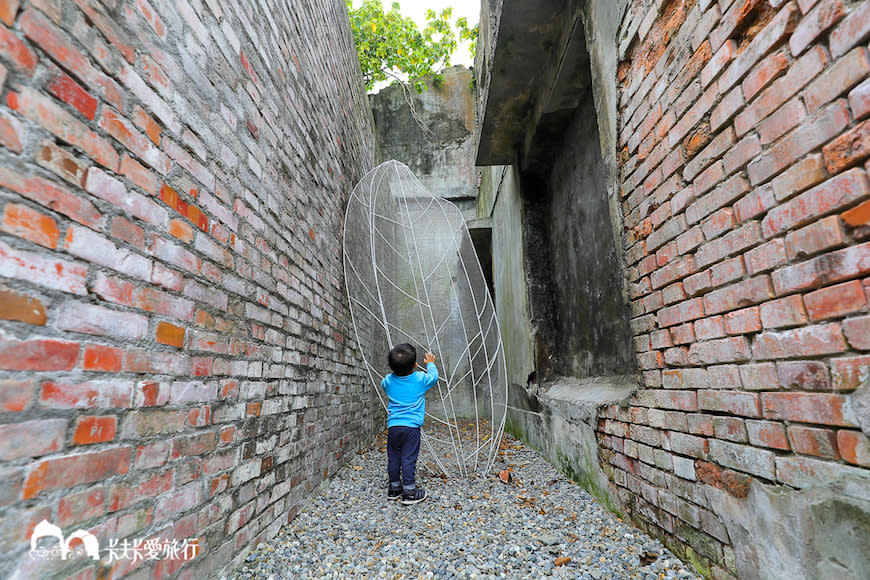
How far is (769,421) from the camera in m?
1.28

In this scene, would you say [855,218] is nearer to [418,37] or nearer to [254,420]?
[254,420]

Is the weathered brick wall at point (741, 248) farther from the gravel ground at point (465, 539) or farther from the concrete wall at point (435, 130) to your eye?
the concrete wall at point (435, 130)

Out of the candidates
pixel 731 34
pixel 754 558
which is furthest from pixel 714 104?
pixel 754 558

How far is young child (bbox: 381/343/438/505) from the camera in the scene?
3002 mm

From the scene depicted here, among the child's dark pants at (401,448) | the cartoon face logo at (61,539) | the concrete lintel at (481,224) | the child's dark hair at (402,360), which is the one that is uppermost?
the concrete lintel at (481,224)

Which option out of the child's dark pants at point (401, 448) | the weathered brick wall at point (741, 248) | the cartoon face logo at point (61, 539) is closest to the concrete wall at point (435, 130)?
the child's dark pants at point (401, 448)

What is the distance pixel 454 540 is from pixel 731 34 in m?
2.50

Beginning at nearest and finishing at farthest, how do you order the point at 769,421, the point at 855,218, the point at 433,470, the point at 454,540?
the point at 855,218, the point at 769,421, the point at 454,540, the point at 433,470

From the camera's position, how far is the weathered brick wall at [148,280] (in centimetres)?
97

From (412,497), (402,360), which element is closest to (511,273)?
(402,360)

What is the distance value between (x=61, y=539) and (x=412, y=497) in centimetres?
218

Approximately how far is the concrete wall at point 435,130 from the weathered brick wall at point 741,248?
7.02m

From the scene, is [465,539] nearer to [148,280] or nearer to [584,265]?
[148,280]

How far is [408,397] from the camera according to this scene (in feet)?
10.3
